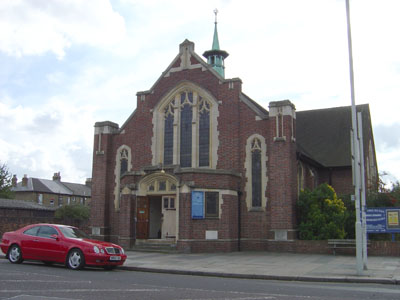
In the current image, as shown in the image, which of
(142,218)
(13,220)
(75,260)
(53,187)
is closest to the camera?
(75,260)

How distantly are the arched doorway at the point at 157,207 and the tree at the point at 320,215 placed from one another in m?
6.25

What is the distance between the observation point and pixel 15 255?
14539 mm

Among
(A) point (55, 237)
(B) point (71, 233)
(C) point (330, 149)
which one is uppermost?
(C) point (330, 149)

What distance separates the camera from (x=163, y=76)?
2536 cm

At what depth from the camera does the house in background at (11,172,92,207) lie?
64.4m

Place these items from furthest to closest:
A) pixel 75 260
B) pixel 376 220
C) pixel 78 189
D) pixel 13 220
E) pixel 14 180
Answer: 1. pixel 78 189
2. pixel 14 180
3. pixel 13 220
4. pixel 376 220
5. pixel 75 260

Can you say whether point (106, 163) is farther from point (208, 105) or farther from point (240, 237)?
point (240, 237)

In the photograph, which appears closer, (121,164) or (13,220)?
(121,164)

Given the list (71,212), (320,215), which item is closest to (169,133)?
(320,215)

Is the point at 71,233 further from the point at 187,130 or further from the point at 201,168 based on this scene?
the point at 187,130

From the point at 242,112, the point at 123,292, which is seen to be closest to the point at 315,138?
the point at 242,112

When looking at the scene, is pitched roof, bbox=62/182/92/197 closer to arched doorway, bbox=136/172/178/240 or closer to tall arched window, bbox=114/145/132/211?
tall arched window, bbox=114/145/132/211

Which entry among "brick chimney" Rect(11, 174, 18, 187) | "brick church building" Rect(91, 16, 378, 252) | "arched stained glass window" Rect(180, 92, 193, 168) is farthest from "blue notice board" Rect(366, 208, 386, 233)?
"brick chimney" Rect(11, 174, 18, 187)

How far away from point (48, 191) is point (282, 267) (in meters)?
57.2
